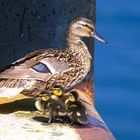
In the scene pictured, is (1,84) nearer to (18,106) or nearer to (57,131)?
(18,106)

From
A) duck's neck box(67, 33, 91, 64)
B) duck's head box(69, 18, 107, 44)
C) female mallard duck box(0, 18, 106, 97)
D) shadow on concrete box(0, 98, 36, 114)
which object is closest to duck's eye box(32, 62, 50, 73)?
female mallard duck box(0, 18, 106, 97)

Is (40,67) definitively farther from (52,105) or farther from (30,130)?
(30,130)

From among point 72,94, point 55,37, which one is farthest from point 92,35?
point 72,94

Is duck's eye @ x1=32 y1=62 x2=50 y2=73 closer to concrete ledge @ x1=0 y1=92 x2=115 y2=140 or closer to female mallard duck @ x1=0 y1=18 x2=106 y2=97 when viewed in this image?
female mallard duck @ x1=0 y1=18 x2=106 y2=97

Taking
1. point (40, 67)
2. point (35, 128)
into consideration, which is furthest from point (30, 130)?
point (40, 67)

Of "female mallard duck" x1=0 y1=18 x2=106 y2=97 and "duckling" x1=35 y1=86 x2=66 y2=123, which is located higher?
"female mallard duck" x1=0 y1=18 x2=106 y2=97

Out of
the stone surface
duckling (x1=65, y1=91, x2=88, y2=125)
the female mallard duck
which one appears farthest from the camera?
the female mallard duck

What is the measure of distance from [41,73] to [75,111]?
0.55m

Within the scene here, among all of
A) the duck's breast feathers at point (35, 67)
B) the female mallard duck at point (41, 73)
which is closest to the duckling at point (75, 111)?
the female mallard duck at point (41, 73)

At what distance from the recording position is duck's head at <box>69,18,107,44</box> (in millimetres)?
5457

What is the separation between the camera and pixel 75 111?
456cm

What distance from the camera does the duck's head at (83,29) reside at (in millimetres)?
5457

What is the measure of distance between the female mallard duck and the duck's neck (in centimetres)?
4

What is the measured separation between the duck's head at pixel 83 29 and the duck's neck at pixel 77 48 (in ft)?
0.11
